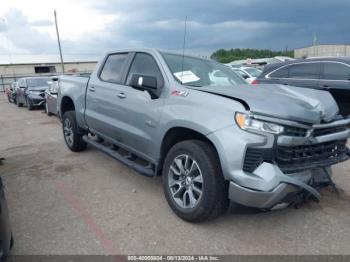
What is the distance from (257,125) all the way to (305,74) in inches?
237

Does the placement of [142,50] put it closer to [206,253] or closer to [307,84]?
[206,253]

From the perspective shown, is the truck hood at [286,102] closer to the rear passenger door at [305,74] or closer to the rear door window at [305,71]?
the rear passenger door at [305,74]

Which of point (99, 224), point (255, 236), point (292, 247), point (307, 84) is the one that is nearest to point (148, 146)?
point (99, 224)

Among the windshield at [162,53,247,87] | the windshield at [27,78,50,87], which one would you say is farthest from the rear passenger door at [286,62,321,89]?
the windshield at [27,78,50,87]

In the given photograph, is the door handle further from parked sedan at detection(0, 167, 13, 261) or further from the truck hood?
parked sedan at detection(0, 167, 13, 261)

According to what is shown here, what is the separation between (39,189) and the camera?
4613 millimetres

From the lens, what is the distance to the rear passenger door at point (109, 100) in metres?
4.57

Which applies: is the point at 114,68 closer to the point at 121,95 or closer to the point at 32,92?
the point at 121,95

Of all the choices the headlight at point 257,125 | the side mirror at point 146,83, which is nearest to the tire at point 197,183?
the headlight at point 257,125

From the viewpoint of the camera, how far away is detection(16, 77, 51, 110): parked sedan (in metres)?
15.5

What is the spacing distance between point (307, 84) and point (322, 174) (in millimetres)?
5329

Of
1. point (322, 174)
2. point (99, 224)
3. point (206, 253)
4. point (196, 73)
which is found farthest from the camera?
point (196, 73)

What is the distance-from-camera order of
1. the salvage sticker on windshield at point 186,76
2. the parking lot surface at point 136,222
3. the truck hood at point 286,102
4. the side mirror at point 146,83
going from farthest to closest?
the salvage sticker on windshield at point 186,76
the side mirror at point 146,83
the parking lot surface at point 136,222
the truck hood at point 286,102

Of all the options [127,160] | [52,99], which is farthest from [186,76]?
[52,99]
